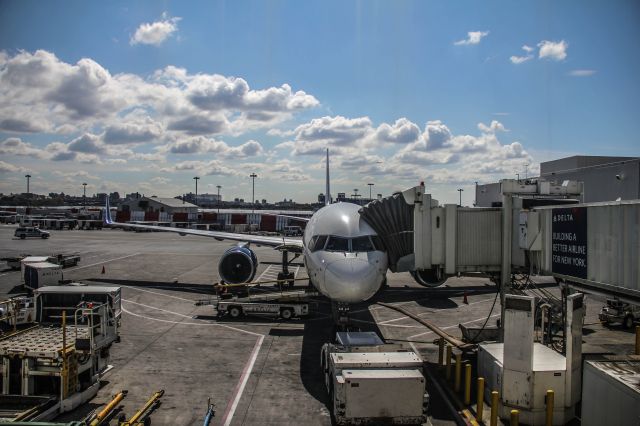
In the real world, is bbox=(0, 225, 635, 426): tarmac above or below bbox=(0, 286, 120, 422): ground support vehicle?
below

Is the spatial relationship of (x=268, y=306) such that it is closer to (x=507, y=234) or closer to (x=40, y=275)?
(x=507, y=234)

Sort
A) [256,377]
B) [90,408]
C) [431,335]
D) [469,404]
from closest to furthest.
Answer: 1. [90,408]
2. [469,404]
3. [256,377]
4. [431,335]

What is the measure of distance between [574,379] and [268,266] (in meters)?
36.0

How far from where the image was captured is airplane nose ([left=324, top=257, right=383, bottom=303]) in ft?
50.1

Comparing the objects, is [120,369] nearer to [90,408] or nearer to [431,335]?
[90,408]

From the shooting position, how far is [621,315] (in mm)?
22609

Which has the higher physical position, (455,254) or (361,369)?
(455,254)

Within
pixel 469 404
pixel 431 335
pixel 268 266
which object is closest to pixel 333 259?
pixel 469 404

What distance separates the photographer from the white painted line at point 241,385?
40.0 feet

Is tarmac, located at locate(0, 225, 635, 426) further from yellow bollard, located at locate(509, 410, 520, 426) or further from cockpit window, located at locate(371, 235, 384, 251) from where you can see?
cockpit window, located at locate(371, 235, 384, 251)

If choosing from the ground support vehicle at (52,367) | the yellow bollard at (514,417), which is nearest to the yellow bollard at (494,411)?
the yellow bollard at (514,417)

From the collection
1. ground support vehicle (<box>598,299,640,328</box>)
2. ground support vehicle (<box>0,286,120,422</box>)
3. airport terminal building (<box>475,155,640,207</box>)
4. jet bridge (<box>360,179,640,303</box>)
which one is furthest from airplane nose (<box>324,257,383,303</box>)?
ground support vehicle (<box>598,299,640,328</box>)

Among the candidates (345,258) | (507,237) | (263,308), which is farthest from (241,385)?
(507,237)

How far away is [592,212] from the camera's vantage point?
11.7m
